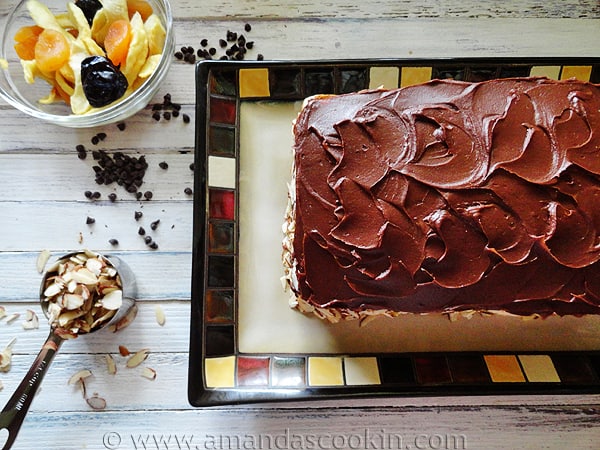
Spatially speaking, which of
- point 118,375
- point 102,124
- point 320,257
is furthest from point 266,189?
point 118,375

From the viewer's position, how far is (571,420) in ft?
5.97

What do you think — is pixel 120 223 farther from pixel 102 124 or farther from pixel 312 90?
pixel 312 90

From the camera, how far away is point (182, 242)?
191cm

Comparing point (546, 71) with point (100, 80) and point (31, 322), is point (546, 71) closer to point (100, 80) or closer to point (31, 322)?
point (100, 80)

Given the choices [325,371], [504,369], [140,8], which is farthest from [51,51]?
[504,369]

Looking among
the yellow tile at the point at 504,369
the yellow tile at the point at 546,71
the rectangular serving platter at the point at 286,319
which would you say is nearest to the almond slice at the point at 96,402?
the rectangular serving platter at the point at 286,319

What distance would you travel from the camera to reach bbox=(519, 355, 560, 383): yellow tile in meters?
1.64

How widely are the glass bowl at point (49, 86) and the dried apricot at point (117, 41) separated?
98mm

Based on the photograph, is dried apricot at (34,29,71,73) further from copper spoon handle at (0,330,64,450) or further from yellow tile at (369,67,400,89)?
yellow tile at (369,67,400,89)

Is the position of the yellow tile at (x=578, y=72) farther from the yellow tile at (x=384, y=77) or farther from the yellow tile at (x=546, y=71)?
the yellow tile at (x=384, y=77)

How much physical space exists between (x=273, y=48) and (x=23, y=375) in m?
1.22

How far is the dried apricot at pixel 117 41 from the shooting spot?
1.85 metres

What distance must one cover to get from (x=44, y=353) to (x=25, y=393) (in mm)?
111

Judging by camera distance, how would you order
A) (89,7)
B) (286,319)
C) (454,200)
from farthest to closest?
(89,7)
(286,319)
(454,200)
